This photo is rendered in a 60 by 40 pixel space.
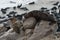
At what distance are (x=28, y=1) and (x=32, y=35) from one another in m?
5.50

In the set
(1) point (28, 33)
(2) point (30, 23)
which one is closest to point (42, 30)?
(1) point (28, 33)

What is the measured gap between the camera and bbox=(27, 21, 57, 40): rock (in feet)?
10.8

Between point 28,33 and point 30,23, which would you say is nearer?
point 28,33

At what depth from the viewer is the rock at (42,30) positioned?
3294 millimetres

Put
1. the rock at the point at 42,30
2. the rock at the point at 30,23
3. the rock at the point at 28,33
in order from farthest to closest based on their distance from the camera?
the rock at the point at 30,23, the rock at the point at 28,33, the rock at the point at 42,30

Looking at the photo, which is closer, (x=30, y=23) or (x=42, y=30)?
(x=42, y=30)

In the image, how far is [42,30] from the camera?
134 inches

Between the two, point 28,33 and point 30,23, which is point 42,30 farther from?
point 30,23

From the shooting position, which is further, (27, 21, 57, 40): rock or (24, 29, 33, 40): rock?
(24, 29, 33, 40): rock

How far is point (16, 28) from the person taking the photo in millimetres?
3699

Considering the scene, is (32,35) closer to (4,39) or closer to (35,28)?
(35,28)

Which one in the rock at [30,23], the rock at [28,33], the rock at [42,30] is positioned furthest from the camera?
the rock at [30,23]

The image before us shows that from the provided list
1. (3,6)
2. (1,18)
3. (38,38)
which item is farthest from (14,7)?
(38,38)

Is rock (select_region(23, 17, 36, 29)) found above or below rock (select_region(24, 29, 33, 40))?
above
